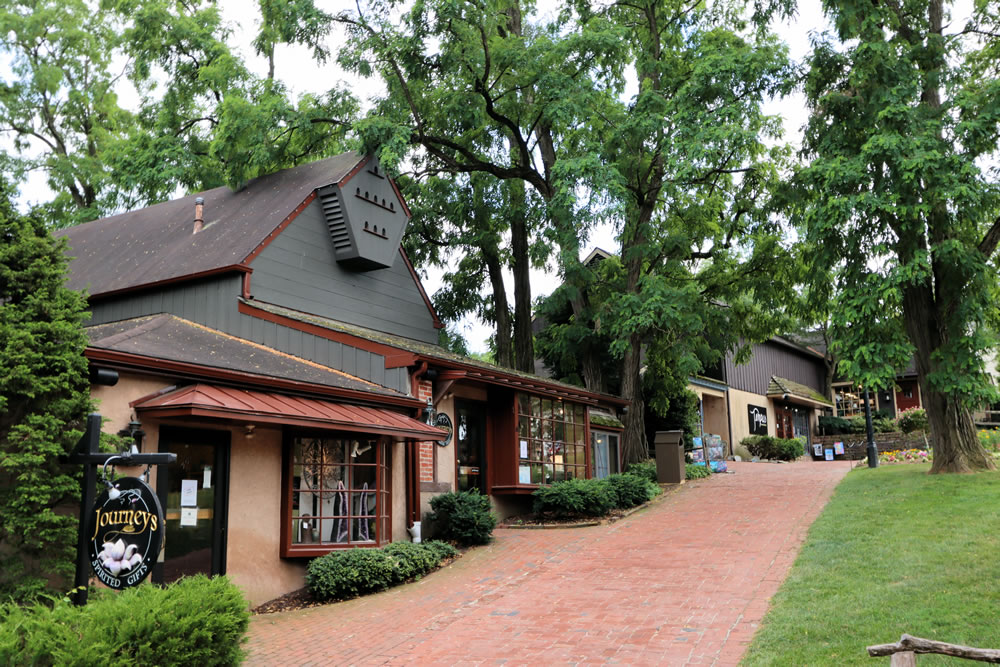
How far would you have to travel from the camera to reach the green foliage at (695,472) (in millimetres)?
23172

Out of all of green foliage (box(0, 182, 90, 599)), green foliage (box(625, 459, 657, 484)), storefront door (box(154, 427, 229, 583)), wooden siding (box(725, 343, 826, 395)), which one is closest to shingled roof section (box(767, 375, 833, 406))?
wooden siding (box(725, 343, 826, 395))

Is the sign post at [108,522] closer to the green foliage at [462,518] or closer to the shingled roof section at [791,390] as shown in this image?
the green foliage at [462,518]

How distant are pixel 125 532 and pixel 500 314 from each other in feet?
66.7

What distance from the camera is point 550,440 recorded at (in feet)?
59.7

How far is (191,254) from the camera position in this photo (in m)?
17.2

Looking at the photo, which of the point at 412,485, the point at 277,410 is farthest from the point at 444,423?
the point at 277,410

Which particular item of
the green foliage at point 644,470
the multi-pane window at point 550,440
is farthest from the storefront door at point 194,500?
the green foliage at point 644,470

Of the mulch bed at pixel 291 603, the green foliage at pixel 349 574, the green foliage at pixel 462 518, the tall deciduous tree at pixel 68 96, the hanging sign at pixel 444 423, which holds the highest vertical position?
the tall deciduous tree at pixel 68 96

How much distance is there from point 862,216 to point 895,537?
307 inches

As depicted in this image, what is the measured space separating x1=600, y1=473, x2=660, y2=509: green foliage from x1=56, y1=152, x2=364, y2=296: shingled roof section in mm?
8773

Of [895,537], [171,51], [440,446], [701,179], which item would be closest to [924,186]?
[701,179]

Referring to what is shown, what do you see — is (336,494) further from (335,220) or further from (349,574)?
(335,220)

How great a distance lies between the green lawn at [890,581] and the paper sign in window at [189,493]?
22.5 ft

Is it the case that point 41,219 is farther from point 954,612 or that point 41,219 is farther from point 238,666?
point 954,612
